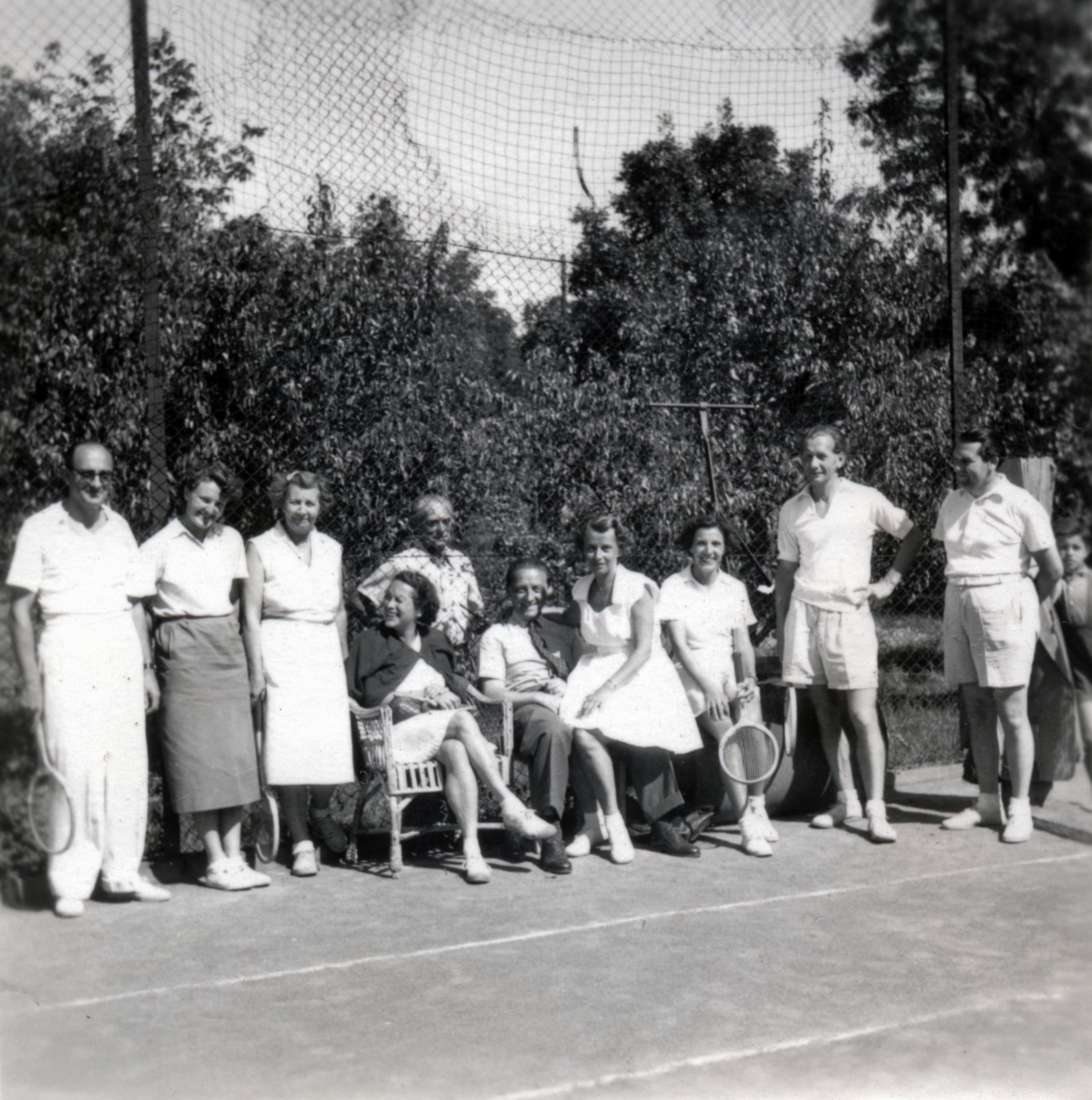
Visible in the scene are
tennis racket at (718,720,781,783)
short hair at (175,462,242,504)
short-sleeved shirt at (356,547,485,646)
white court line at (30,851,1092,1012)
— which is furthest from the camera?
short-sleeved shirt at (356,547,485,646)

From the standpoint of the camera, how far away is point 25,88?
5.23 m

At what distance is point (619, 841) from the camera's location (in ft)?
17.7

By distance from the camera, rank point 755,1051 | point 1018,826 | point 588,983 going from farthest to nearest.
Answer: point 1018,826
point 588,983
point 755,1051

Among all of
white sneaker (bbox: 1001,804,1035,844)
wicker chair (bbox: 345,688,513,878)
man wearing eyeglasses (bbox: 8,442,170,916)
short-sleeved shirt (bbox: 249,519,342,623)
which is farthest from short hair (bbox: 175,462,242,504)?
white sneaker (bbox: 1001,804,1035,844)

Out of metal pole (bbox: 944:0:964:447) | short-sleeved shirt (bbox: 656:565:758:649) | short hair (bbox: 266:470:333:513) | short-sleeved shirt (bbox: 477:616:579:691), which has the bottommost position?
short-sleeved shirt (bbox: 477:616:579:691)

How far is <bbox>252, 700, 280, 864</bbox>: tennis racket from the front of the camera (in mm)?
5281

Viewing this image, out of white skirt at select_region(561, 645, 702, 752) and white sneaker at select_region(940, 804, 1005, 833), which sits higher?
white skirt at select_region(561, 645, 702, 752)

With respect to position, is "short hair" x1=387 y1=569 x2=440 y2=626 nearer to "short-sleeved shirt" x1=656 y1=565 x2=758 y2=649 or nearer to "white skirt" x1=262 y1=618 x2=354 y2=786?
"white skirt" x1=262 y1=618 x2=354 y2=786

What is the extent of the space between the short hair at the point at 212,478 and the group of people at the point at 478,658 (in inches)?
1.0

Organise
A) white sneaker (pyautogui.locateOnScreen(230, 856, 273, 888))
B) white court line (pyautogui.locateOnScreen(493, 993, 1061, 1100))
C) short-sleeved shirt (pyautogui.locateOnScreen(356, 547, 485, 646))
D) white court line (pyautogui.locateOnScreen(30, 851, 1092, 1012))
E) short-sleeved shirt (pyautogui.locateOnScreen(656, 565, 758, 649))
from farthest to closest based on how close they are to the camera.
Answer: short-sleeved shirt (pyautogui.locateOnScreen(656, 565, 758, 649)), short-sleeved shirt (pyautogui.locateOnScreen(356, 547, 485, 646)), white sneaker (pyautogui.locateOnScreen(230, 856, 273, 888)), white court line (pyautogui.locateOnScreen(30, 851, 1092, 1012)), white court line (pyautogui.locateOnScreen(493, 993, 1061, 1100))

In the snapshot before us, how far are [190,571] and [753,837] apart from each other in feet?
7.89

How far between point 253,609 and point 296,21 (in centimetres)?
246

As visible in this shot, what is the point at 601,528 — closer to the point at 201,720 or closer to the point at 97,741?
the point at 201,720

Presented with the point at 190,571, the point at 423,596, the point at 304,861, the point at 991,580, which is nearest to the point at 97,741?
the point at 190,571
